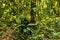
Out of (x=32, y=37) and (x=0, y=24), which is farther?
(x=0, y=24)

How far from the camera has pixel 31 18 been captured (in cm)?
429

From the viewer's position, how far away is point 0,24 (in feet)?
14.4

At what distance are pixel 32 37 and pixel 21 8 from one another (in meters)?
1.03

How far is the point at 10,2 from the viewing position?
15.6 ft


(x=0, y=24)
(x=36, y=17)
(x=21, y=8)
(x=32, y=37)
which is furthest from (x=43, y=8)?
(x=0, y=24)

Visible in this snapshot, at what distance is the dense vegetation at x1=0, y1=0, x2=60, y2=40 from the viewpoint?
4004 millimetres

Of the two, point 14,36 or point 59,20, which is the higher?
point 59,20

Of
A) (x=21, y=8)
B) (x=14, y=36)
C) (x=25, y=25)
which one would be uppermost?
(x=21, y=8)

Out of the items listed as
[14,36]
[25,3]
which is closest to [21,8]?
[25,3]

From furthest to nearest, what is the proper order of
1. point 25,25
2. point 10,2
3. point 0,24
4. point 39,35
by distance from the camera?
point 10,2 → point 0,24 → point 25,25 → point 39,35

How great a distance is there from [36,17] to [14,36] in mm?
763

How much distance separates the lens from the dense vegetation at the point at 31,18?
4.00 metres

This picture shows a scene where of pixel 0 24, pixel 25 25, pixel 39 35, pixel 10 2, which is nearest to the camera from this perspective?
pixel 39 35

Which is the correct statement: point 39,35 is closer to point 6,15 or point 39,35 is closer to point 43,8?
point 43,8
